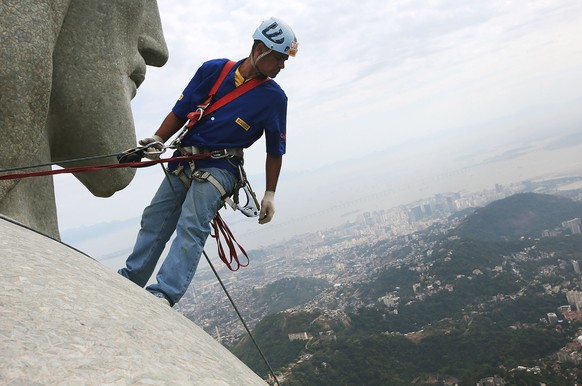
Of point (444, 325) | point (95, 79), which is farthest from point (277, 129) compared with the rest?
point (444, 325)

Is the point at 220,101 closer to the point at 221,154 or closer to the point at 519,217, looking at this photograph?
the point at 221,154

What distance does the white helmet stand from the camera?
4152mm

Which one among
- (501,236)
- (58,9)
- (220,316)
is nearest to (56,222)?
(58,9)

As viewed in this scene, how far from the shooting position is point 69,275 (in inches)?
98.2

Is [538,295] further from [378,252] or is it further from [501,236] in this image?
[378,252]

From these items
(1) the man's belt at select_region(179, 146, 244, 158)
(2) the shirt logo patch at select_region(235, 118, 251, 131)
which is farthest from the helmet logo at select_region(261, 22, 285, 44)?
(1) the man's belt at select_region(179, 146, 244, 158)

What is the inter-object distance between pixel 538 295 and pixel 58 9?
6203 centimetres

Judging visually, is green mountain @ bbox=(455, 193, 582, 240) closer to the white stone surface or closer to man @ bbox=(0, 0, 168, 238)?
man @ bbox=(0, 0, 168, 238)

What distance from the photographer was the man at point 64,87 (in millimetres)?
3590

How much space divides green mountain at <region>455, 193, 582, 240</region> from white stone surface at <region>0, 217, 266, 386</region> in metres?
99.9

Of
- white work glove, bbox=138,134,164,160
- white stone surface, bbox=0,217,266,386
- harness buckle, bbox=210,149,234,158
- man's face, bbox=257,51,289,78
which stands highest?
man's face, bbox=257,51,289,78

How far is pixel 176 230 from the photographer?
162 inches

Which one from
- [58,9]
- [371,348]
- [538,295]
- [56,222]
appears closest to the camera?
[58,9]

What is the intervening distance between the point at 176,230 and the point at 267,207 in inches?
34.0
